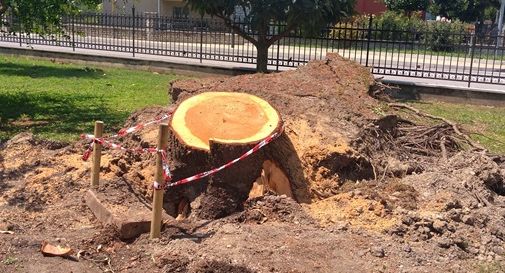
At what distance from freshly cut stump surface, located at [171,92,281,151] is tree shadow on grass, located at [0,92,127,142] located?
3.62m

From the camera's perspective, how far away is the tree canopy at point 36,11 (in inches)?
379

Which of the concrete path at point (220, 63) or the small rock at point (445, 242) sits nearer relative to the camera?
the small rock at point (445, 242)

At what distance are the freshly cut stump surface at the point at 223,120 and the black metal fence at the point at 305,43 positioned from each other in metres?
10.3

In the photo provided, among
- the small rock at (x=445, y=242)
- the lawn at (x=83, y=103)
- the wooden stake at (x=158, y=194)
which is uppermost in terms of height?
the wooden stake at (x=158, y=194)

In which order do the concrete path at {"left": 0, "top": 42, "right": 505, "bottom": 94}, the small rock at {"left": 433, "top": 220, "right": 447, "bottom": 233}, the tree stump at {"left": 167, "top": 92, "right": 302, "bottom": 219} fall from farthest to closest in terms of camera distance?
the concrete path at {"left": 0, "top": 42, "right": 505, "bottom": 94} → the tree stump at {"left": 167, "top": 92, "right": 302, "bottom": 219} → the small rock at {"left": 433, "top": 220, "right": 447, "bottom": 233}

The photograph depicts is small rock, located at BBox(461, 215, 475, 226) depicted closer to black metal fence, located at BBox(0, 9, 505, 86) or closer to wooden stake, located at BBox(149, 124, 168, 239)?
wooden stake, located at BBox(149, 124, 168, 239)

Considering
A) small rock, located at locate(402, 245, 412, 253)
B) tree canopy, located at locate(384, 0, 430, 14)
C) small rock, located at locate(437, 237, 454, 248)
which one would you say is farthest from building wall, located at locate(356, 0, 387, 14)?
small rock, located at locate(402, 245, 412, 253)

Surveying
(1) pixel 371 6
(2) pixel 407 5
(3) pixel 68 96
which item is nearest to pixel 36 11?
(3) pixel 68 96

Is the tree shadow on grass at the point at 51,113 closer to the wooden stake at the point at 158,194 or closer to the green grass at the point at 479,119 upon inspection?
the wooden stake at the point at 158,194

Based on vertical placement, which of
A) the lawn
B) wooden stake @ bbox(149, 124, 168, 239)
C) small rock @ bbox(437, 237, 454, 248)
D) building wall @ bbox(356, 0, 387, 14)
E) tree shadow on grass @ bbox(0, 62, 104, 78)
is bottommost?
tree shadow on grass @ bbox(0, 62, 104, 78)

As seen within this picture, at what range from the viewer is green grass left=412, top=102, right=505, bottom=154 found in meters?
10.2

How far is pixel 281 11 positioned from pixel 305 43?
4068 mm

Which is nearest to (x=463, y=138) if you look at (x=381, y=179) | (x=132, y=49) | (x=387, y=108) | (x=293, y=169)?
(x=387, y=108)

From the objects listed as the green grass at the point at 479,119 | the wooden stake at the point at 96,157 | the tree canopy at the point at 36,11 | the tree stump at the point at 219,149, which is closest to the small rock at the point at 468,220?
the tree stump at the point at 219,149
